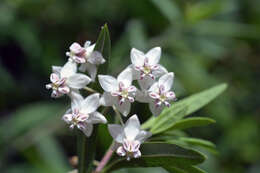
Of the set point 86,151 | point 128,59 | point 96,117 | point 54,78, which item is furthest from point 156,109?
point 128,59

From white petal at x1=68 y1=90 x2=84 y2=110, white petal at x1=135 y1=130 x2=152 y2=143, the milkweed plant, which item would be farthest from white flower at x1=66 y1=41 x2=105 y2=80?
white petal at x1=135 y1=130 x2=152 y2=143

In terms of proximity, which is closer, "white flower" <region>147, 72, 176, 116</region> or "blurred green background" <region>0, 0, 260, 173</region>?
"white flower" <region>147, 72, 176, 116</region>

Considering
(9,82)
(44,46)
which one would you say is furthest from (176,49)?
(9,82)

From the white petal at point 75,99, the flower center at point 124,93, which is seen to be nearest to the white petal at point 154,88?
the flower center at point 124,93

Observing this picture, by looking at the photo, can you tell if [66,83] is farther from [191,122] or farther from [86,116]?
[191,122]

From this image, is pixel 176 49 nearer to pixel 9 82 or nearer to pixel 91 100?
pixel 9 82

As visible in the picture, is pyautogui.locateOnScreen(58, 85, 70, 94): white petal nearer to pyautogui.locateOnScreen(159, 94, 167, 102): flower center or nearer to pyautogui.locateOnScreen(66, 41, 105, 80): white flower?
pyautogui.locateOnScreen(66, 41, 105, 80): white flower

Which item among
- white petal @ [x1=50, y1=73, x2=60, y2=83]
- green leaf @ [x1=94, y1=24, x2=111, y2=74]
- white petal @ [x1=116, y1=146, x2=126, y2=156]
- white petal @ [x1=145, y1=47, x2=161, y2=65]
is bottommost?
white petal @ [x1=116, y1=146, x2=126, y2=156]

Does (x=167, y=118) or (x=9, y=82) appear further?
(x=9, y=82)
